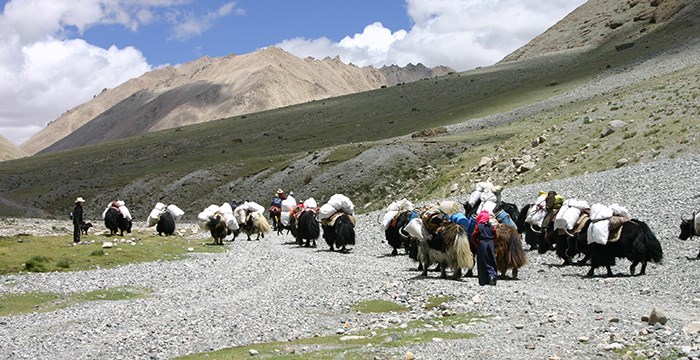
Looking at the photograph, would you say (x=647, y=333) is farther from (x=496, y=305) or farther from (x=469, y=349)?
(x=496, y=305)

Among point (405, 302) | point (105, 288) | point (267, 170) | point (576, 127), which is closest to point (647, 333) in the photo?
point (405, 302)

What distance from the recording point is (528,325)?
33.1ft

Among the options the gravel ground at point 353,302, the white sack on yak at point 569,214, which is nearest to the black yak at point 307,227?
the gravel ground at point 353,302

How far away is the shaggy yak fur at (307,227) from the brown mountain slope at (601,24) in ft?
232

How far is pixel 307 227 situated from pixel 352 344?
16.2 meters

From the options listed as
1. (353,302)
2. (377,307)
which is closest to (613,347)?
(377,307)

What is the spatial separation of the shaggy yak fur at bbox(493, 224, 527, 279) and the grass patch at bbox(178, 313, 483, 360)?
4396 millimetres

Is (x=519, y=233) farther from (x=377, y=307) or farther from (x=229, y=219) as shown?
(x=229, y=219)

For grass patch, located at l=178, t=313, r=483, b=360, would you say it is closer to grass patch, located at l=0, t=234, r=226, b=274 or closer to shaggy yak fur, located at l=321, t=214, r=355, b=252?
grass patch, located at l=0, t=234, r=226, b=274

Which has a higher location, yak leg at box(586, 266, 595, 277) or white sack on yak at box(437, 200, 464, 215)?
white sack on yak at box(437, 200, 464, 215)

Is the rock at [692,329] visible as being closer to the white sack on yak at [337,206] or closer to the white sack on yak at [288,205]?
the white sack on yak at [337,206]

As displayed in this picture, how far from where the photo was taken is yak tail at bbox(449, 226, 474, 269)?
48.4 ft

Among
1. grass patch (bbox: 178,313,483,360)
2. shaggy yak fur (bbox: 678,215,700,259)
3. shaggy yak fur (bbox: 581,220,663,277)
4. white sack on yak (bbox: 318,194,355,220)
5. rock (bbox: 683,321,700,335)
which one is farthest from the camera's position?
white sack on yak (bbox: 318,194,355,220)

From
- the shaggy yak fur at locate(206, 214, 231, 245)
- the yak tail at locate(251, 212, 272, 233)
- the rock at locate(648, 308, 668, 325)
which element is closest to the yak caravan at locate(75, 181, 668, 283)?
the rock at locate(648, 308, 668, 325)
